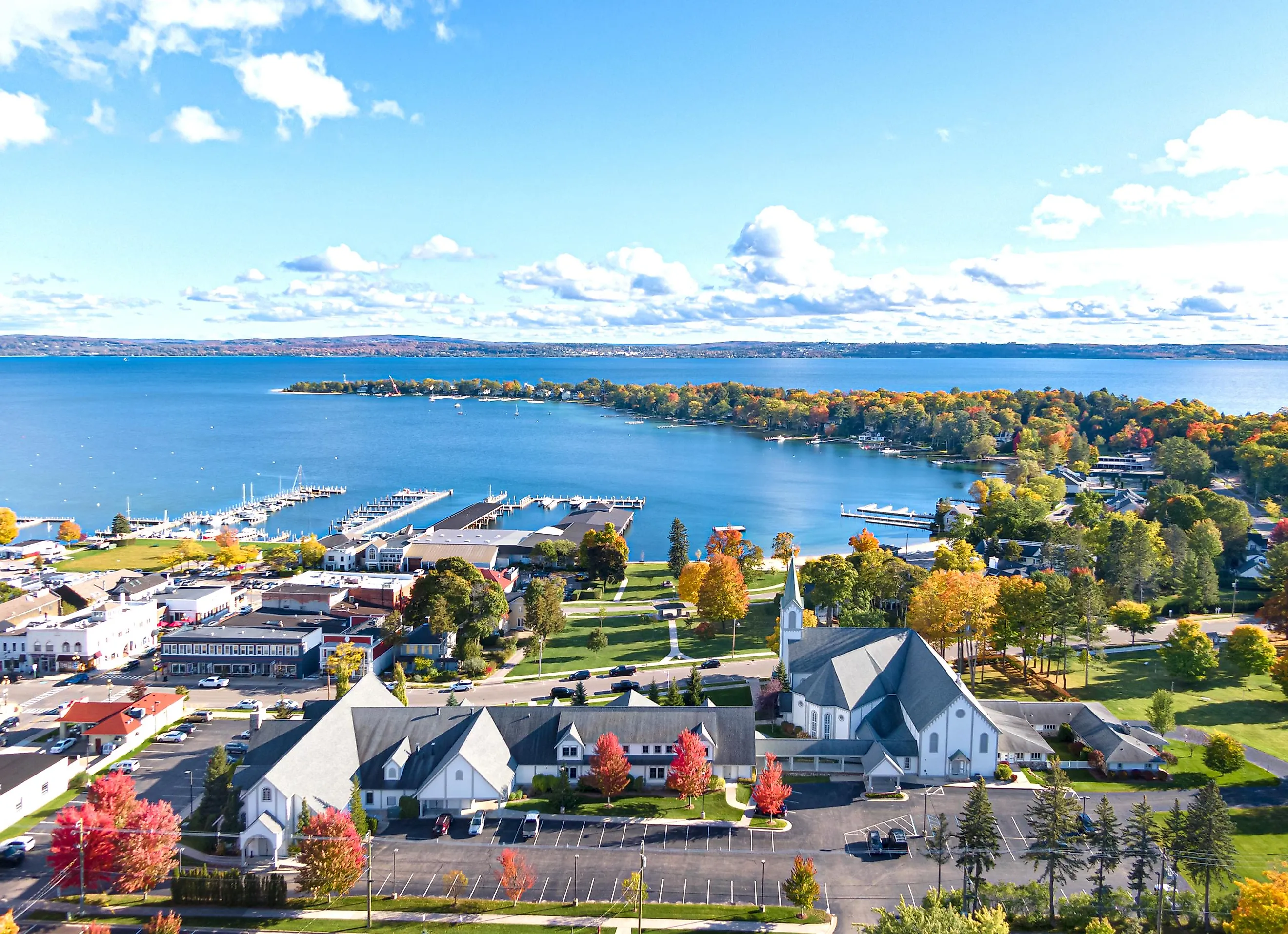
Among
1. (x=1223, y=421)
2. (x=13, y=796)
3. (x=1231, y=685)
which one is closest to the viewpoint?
(x=13, y=796)

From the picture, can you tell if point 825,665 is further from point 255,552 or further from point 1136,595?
point 255,552

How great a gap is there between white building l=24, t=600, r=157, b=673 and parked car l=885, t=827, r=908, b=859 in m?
45.9

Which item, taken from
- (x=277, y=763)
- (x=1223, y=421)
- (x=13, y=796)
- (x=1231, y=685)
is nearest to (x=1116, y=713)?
(x=1231, y=685)

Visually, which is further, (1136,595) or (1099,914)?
(1136,595)

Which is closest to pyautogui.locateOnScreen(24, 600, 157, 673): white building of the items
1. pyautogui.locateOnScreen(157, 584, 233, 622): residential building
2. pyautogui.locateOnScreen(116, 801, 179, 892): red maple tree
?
pyautogui.locateOnScreen(157, 584, 233, 622): residential building

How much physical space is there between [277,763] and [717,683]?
23.5 meters

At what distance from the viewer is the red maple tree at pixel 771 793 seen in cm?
3272

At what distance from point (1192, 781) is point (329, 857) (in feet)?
111

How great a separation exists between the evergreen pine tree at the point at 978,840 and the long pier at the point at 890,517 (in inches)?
2872

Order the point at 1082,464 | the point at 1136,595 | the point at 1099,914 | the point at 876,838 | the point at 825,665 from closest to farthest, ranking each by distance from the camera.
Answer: the point at 1099,914
the point at 876,838
the point at 825,665
the point at 1136,595
the point at 1082,464

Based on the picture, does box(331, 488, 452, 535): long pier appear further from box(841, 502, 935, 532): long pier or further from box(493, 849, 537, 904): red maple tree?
box(493, 849, 537, 904): red maple tree

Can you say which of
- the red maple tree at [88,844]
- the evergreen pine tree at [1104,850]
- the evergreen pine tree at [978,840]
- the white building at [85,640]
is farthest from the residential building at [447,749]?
the white building at [85,640]

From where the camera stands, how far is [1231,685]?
46.3 meters

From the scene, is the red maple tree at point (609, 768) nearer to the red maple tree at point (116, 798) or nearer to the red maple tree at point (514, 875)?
the red maple tree at point (514, 875)
